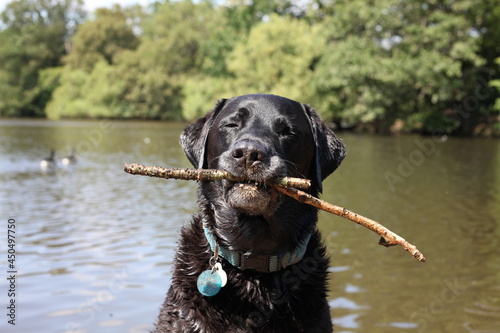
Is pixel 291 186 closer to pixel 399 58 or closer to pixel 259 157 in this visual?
pixel 259 157

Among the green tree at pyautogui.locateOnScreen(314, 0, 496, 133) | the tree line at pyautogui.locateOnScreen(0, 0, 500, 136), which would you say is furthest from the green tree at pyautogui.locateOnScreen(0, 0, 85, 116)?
the green tree at pyautogui.locateOnScreen(314, 0, 496, 133)

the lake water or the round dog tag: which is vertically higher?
the round dog tag

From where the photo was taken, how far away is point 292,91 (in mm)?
40750

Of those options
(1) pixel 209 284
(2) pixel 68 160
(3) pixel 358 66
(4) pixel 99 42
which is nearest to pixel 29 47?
(4) pixel 99 42

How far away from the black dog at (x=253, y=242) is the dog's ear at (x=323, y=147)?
0.08 meters

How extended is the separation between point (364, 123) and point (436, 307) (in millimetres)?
42263

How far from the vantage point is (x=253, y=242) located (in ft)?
10.6

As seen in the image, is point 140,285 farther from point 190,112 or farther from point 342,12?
point 190,112

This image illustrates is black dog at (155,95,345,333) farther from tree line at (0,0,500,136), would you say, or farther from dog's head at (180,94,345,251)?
tree line at (0,0,500,136)

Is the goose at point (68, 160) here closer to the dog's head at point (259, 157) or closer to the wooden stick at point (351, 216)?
the dog's head at point (259, 157)

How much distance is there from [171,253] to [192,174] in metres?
4.57

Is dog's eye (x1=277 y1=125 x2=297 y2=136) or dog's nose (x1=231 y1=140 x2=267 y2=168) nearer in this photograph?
dog's nose (x1=231 y1=140 x2=267 y2=168)

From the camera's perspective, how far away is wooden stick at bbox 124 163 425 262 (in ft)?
9.40

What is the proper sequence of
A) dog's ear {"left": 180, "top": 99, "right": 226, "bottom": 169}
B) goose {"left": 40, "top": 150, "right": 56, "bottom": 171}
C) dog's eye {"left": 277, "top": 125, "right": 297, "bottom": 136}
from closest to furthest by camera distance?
dog's eye {"left": 277, "top": 125, "right": 297, "bottom": 136}, dog's ear {"left": 180, "top": 99, "right": 226, "bottom": 169}, goose {"left": 40, "top": 150, "right": 56, "bottom": 171}
